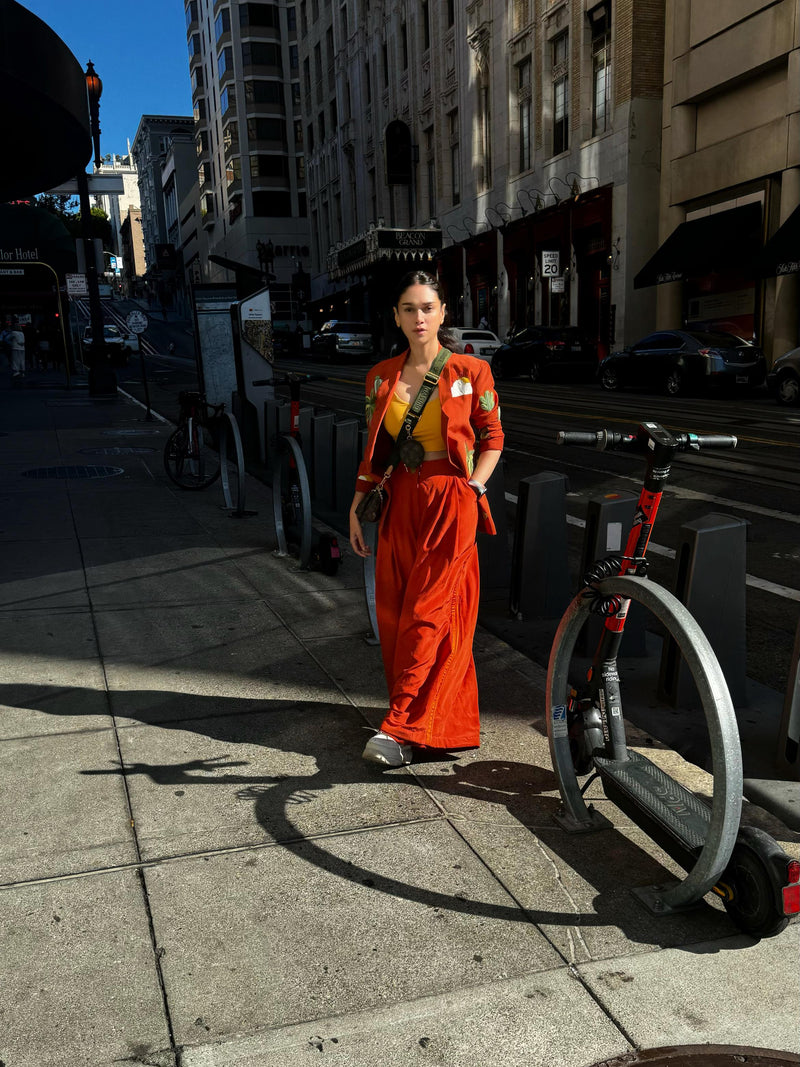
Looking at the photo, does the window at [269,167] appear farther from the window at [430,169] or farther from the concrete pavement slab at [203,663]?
the concrete pavement slab at [203,663]

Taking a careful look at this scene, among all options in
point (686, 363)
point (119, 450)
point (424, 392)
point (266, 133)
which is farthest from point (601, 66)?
point (266, 133)

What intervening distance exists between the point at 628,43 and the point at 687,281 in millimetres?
7776

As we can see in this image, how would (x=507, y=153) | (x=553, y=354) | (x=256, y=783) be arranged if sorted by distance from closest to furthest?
(x=256, y=783) → (x=553, y=354) → (x=507, y=153)

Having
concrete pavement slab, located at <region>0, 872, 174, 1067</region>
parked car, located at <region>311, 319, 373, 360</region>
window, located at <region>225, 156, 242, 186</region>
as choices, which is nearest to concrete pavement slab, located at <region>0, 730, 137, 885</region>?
concrete pavement slab, located at <region>0, 872, 174, 1067</region>

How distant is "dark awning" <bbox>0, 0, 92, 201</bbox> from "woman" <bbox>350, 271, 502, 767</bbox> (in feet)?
9.33

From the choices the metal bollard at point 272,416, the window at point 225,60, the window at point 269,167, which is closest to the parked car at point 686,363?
the metal bollard at point 272,416

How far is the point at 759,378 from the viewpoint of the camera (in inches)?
816

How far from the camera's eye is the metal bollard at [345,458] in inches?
316

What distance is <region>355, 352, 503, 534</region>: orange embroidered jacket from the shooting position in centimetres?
356

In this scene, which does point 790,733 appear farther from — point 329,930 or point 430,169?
point 430,169

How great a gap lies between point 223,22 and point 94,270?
7073cm

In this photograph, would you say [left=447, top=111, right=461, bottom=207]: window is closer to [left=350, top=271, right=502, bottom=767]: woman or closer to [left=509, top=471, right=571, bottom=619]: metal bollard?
[left=509, top=471, right=571, bottom=619]: metal bollard

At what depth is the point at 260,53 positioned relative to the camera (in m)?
79.5

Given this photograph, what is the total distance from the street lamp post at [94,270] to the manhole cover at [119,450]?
7799 millimetres
